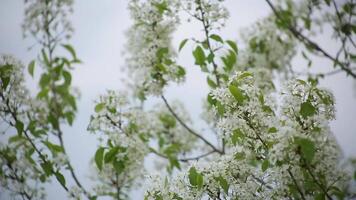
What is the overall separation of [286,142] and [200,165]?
479 millimetres

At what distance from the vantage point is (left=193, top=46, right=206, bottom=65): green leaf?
8.86ft

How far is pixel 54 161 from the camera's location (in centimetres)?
246

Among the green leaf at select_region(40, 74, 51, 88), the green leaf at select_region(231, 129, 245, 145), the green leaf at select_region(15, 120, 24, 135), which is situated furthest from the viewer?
the green leaf at select_region(40, 74, 51, 88)

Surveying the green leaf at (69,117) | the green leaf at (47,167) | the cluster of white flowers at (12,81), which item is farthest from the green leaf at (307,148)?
the green leaf at (69,117)

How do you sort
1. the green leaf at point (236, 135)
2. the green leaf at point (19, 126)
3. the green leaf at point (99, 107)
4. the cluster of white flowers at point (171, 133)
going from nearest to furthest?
1. the green leaf at point (236, 135)
2. the green leaf at point (19, 126)
3. the green leaf at point (99, 107)
4. the cluster of white flowers at point (171, 133)

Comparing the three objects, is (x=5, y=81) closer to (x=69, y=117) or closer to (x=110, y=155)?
(x=69, y=117)

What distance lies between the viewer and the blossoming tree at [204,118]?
168cm

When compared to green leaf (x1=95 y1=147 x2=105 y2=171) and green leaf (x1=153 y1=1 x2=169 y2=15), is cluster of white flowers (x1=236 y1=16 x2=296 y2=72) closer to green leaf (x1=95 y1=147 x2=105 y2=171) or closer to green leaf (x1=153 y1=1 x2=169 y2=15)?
green leaf (x1=153 y1=1 x2=169 y2=15)

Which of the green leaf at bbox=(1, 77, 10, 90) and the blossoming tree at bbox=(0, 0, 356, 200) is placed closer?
the blossoming tree at bbox=(0, 0, 356, 200)

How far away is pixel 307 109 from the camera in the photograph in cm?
162

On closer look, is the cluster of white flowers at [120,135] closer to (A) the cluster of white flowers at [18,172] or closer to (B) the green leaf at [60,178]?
(B) the green leaf at [60,178]

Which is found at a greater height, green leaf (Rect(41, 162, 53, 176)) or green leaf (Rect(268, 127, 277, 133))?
green leaf (Rect(41, 162, 53, 176))

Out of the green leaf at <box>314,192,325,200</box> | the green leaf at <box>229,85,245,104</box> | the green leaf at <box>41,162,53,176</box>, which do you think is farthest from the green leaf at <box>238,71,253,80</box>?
the green leaf at <box>41,162,53,176</box>

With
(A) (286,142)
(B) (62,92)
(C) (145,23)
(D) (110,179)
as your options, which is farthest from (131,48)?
(A) (286,142)
